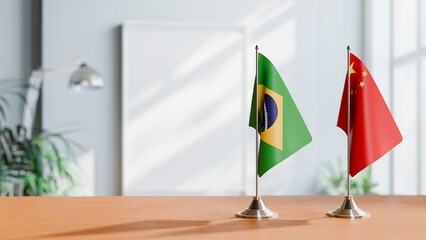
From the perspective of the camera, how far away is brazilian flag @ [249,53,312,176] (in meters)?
1.56

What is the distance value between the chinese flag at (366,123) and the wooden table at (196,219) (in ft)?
0.46

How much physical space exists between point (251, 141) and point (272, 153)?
14.3ft

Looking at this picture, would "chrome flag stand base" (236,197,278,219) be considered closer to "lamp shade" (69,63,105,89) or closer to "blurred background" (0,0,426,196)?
"lamp shade" (69,63,105,89)

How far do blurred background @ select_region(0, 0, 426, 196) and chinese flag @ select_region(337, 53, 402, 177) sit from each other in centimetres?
424

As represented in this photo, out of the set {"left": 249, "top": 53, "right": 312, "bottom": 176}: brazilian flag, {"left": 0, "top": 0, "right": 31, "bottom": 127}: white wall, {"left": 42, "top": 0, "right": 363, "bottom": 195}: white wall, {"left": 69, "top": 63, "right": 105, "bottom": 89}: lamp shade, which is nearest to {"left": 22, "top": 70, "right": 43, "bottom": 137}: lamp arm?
{"left": 0, "top": 0, "right": 31, "bottom": 127}: white wall

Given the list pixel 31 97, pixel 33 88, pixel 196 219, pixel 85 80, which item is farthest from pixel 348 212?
pixel 31 97

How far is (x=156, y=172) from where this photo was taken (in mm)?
5801

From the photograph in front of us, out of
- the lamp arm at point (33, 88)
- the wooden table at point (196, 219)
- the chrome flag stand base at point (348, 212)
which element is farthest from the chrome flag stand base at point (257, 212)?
the lamp arm at point (33, 88)

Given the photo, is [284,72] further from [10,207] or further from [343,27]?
[10,207]

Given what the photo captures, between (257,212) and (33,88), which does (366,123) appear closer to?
(257,212)

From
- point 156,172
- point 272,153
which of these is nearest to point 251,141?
point 156,172

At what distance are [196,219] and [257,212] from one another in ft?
0.45

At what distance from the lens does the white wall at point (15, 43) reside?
5.50 m

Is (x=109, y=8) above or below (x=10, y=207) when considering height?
above
